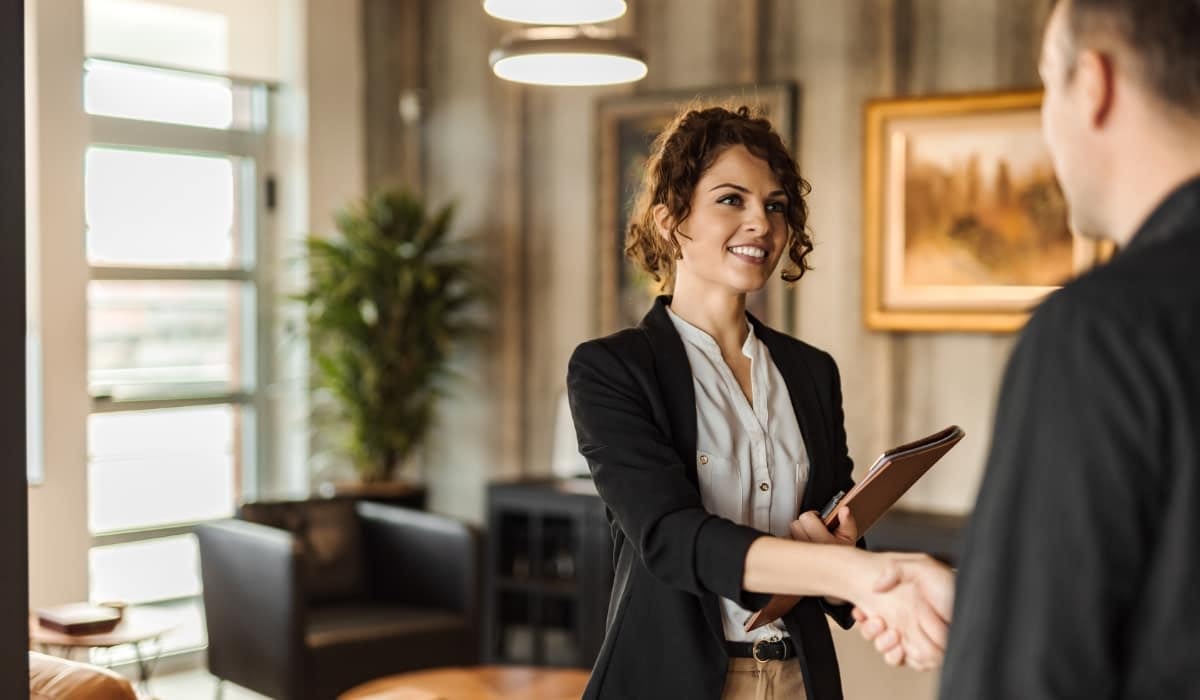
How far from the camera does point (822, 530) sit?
1.82 m

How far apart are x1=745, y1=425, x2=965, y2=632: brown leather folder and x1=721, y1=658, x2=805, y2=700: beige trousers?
0.22 feet

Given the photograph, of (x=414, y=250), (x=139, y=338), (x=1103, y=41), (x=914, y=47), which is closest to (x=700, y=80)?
(x=914, y=47)

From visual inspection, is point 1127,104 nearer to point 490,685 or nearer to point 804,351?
point 804,351

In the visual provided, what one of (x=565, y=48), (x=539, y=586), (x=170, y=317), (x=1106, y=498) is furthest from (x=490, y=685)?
(x=1106, y=498)

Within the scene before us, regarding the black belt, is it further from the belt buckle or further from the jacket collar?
the jacket collar

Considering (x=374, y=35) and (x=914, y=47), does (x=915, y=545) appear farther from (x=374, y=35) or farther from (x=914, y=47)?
(x=374, y=35)

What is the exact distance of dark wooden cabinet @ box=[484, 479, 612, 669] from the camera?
533cm

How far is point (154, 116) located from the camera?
19.1ft

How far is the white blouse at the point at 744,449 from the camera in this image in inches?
73.9

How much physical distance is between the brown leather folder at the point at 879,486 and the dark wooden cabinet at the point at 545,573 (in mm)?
3339

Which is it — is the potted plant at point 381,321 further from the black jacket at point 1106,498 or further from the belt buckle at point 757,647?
the black jacket at point 1106,498

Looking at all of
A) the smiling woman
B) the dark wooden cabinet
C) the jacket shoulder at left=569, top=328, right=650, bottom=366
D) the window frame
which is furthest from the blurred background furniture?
the window frame

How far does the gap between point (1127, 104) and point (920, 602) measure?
30.4 inches

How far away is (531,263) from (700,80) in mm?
1270
